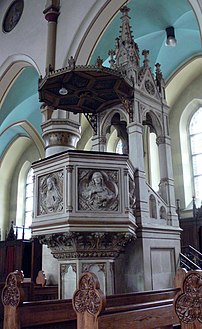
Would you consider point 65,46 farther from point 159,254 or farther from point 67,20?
point 159,254

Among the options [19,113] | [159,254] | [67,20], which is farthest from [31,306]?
[19,113]

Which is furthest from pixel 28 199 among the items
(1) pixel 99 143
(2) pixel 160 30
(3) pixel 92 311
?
(3) pixel 92 311

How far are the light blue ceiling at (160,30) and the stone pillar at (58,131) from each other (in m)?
2.65

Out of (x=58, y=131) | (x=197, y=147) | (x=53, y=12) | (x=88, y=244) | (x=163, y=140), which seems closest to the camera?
(x=88, y=244)

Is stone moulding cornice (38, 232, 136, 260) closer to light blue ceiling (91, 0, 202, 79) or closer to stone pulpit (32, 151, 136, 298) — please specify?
stone pulpit (32, 151, 136, 298)

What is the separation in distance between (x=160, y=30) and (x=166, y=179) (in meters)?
5.31

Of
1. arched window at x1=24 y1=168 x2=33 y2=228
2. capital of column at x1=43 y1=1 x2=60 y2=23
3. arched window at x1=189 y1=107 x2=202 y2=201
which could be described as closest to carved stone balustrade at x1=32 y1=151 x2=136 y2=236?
capital of column at x1=43 y1=1 x2=60 y2=23

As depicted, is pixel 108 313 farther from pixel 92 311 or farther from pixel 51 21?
pixel 51 21

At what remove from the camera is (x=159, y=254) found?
599 centimetres

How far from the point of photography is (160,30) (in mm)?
10273

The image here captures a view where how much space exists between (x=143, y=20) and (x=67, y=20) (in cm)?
229

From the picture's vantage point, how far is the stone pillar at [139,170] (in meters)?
5.82

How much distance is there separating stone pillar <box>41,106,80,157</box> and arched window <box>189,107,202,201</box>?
209 inches

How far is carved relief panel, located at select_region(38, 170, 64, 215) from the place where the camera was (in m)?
5.22
